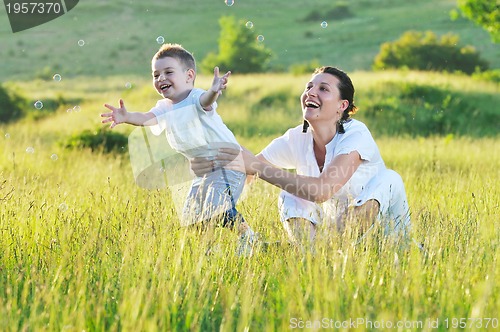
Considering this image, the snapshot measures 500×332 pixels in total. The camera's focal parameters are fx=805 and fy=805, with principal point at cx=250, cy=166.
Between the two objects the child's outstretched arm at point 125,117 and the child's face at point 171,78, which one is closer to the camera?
the child's outstretched arm at point 125,117

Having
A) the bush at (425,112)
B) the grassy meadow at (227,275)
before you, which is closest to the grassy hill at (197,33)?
the bush at (425,112)

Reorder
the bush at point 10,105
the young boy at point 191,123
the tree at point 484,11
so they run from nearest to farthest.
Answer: the young boy at point 191,123 → the tree at point 484,11 → the bush at point 10,105

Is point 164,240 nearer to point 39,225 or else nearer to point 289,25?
point 39,225

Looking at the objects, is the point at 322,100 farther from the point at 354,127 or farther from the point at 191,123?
the point at 191,123

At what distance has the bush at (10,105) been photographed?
25.3 m

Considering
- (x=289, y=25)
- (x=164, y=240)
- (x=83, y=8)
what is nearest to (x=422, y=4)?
(x=289, y=25)

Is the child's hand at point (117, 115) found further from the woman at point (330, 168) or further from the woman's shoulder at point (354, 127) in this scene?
the woman's shoulder at point (354, 127)

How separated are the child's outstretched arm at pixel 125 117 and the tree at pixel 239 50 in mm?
28558

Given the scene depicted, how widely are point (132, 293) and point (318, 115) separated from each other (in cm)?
241

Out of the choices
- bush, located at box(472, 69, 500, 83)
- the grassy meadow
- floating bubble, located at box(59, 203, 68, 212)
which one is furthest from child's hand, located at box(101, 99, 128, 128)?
Result: bush, located at box(472, 69, 500, 83)

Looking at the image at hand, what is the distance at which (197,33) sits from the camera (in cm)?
5356

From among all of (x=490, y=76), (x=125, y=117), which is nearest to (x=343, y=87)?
(x=125, y=117)

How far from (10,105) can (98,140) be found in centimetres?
1058

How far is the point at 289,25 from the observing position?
5681cm
